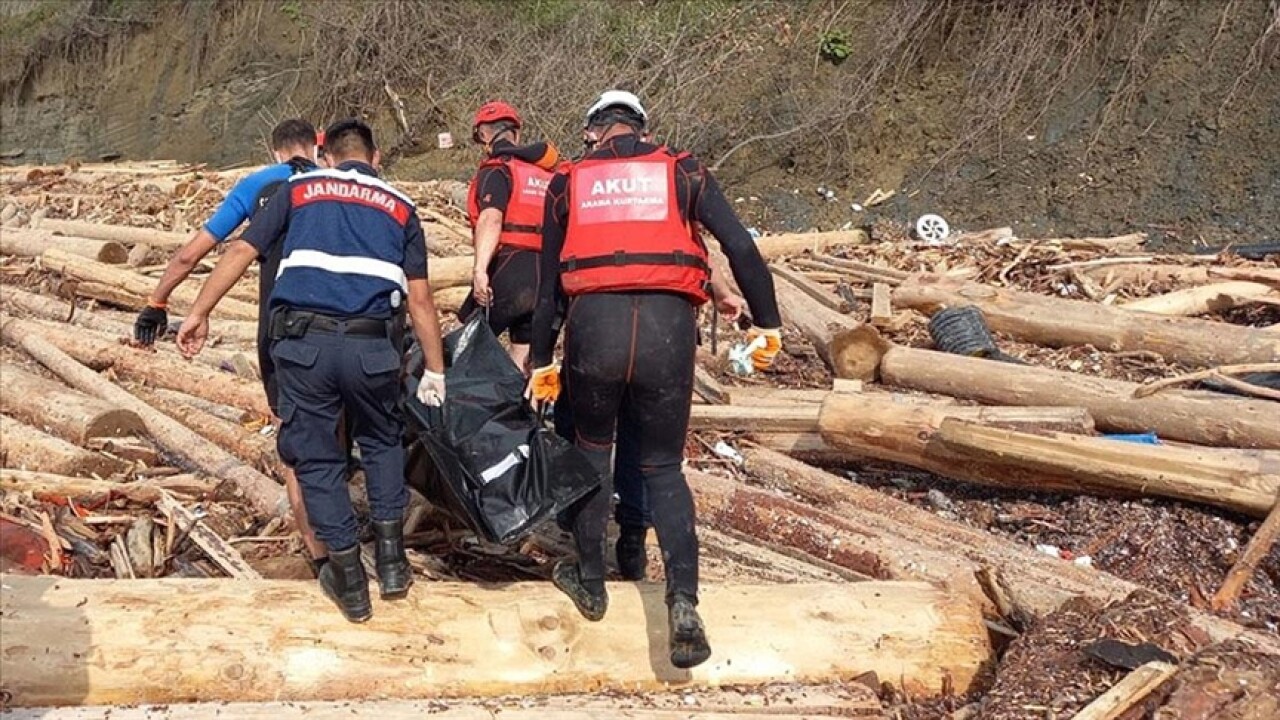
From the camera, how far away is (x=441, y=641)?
4.08 metres

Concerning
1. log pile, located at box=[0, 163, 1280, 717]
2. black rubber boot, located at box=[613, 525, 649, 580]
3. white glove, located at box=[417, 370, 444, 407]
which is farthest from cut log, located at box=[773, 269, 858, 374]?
white glove, located at box=[417, 370, 444, 407]

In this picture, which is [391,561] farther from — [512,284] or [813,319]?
[813,319]

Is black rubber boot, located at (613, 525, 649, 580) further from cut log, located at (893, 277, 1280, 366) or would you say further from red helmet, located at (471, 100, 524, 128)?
cut log, located at (893, 277, 1280, 366)

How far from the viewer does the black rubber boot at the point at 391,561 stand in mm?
4188

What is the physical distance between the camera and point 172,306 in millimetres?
10383

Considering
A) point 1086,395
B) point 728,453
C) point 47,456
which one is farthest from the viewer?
point 1086,395

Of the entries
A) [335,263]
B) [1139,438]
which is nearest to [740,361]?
[1139,438]

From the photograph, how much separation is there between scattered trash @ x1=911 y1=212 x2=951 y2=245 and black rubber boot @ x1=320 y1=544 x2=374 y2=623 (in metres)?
10.7

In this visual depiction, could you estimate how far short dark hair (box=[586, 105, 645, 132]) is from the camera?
4.36 metres

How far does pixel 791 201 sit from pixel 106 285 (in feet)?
31.3

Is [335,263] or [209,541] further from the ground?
[335,263]

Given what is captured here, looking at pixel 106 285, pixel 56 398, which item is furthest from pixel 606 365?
pixel 106 285

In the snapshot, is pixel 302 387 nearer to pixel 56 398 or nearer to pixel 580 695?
pixel 580 695

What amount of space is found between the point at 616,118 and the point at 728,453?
2.56 meters
